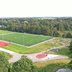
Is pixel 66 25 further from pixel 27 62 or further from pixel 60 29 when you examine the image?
pixel 27 62

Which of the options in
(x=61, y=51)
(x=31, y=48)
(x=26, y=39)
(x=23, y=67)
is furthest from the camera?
(x=26, y=39)

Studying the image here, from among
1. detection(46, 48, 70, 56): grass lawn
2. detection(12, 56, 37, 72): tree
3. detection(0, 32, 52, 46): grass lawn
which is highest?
detection(12, 56, 37, 72): tree

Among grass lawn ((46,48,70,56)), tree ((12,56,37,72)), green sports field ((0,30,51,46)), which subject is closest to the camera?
tree ((12,56,37,72))

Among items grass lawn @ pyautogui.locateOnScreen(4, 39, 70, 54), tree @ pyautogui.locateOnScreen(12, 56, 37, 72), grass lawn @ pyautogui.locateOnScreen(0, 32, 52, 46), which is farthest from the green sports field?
tree @ pyautogui.locateOnScreen(12, 56, 37, 72)

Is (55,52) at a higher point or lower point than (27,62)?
lower

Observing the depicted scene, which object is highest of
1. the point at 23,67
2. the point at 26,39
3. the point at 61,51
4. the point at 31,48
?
the point at 23,67

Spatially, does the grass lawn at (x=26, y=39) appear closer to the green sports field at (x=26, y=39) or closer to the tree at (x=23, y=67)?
the green sports field at (x=26, y=39)

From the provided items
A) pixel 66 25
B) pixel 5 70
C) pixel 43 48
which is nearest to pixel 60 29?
pixel 66 25

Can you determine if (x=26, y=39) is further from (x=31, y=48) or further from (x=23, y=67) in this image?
(x=23, y=67)

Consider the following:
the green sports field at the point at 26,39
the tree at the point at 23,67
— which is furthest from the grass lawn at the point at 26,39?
the tree at the point at 23,67

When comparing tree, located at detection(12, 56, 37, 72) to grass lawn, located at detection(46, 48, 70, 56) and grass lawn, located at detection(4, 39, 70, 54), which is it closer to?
grass lawn, located at detection(46, 48, 70, 56)

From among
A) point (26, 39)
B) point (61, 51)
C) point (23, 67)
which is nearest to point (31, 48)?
point (61, 51)
